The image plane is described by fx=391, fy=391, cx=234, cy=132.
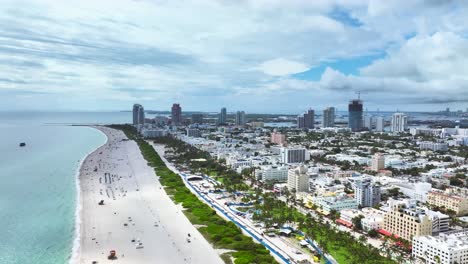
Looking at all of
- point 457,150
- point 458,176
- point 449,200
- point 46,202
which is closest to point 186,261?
point 46,202

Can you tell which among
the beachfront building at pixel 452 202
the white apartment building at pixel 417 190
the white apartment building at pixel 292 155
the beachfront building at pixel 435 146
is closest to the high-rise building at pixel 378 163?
the white apartment building at pixel 292 155

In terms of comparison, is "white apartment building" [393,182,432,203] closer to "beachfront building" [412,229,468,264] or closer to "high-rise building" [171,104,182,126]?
"beachfront building" [412,229,468,264]

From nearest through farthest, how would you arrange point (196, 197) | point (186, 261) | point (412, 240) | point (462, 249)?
point (462, 249)
point (186, 261)
point (412, 240)
point (196, 197)

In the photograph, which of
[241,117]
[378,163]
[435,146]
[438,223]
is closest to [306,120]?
[241,117]

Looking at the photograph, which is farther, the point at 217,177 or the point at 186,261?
the point at 217,177

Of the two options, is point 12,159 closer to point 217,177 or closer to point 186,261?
point 217,177

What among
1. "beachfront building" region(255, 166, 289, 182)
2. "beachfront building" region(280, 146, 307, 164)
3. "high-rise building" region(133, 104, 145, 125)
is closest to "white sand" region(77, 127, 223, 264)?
"beachfront building" region(255, 166, 289, 182)

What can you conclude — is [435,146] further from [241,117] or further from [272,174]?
[241,117]
